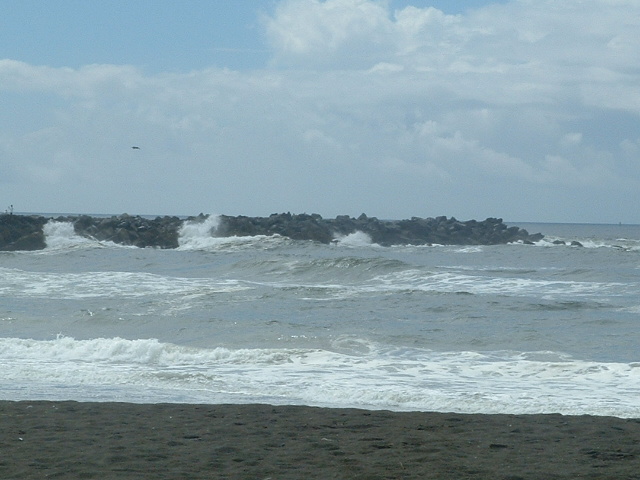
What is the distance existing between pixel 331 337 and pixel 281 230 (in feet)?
101

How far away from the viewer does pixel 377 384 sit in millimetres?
9727

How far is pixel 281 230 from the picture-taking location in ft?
144

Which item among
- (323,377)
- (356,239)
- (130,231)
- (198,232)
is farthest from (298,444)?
(356,239)

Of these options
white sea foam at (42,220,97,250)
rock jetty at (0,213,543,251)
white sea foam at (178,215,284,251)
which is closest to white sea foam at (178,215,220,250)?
white sea foam at (178,215,284,251)

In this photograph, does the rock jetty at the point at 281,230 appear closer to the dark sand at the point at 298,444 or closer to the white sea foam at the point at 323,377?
the white sea foam at the point at 323,377

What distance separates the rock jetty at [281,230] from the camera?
134ft

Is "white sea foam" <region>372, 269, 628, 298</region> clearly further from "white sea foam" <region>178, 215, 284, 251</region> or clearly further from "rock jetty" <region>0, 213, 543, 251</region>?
"rock jetty" <region>0, 213, 543, 251</region>

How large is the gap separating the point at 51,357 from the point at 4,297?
772 cm

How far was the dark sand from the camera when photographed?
5797 millimetres

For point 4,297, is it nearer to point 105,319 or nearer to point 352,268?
point 105,319

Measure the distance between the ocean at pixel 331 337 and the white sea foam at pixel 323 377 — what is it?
0.03 m

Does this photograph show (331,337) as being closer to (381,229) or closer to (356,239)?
(356,239)

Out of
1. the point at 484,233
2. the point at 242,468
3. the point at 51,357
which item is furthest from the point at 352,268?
the point at 484,233

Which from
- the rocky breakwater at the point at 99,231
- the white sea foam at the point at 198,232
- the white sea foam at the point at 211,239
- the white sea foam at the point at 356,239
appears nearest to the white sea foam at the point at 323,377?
the white sea foam at the point at 211,239
